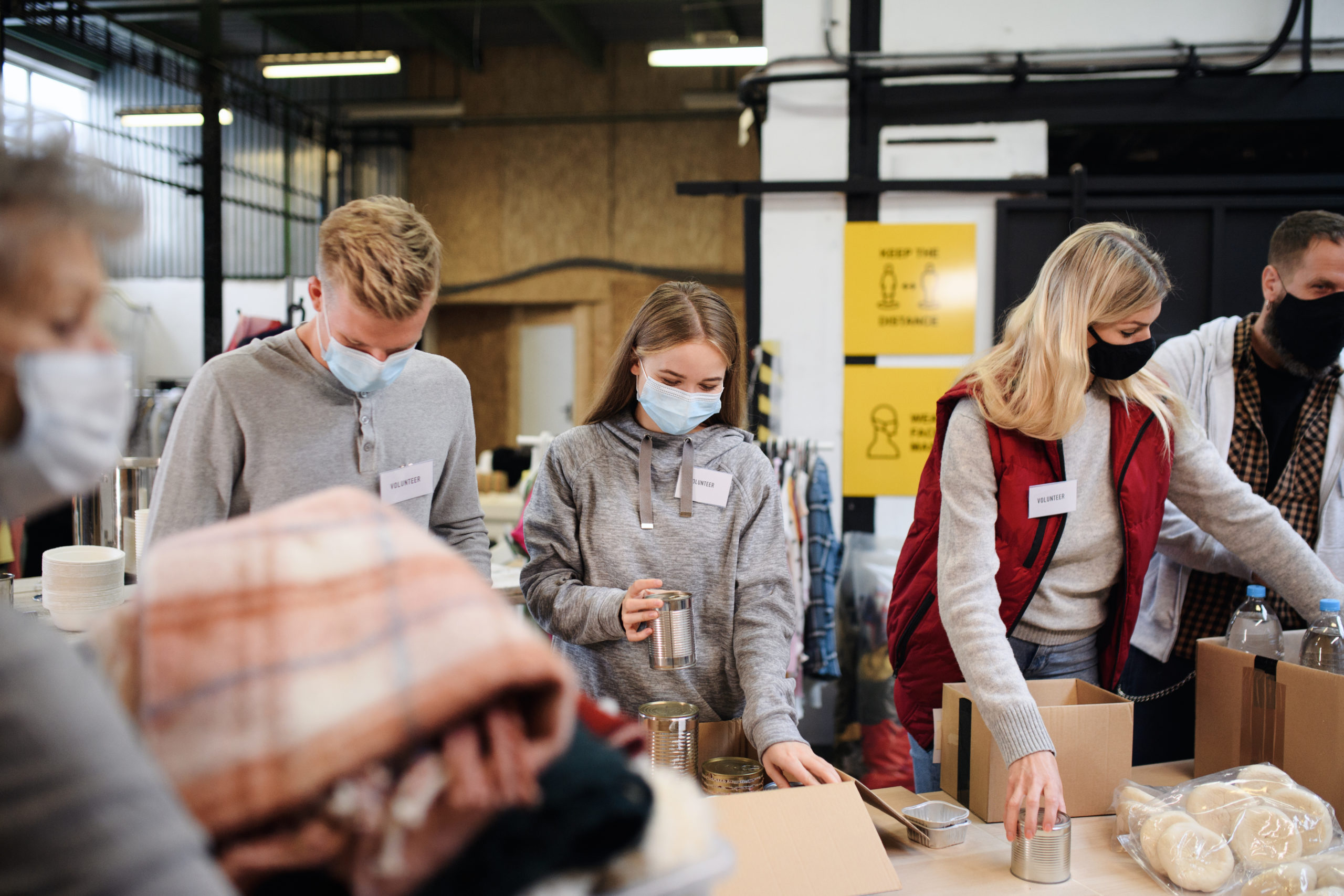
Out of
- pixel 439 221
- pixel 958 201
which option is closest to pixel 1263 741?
pixel 958 201

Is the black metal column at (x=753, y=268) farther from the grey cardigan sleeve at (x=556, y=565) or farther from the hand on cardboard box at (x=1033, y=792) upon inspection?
the hand on cardboard box at (x=1033, y=792)

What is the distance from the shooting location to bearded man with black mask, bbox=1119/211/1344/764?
2.05 meters

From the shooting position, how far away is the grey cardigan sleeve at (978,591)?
4.50 feet

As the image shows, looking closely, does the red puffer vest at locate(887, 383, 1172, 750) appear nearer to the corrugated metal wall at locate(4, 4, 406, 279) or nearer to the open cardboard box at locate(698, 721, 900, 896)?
the open cardboard box at locate(698, 721, 900, 896)

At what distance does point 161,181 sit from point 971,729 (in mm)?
9246

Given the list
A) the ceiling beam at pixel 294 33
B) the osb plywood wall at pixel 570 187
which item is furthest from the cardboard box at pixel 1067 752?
the ceiling beam at pixel 294 33

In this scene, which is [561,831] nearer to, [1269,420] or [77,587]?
[77,587]

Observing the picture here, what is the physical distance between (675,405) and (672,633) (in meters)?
0.48

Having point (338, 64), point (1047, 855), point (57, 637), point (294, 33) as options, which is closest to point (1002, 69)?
point (1047, 855)

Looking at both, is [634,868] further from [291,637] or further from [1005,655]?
[1005,655]

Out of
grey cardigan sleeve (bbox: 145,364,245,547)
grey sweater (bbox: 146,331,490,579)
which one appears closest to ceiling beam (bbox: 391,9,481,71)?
grey sweater (bbox: 146,331,490,579)

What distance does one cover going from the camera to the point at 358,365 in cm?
145

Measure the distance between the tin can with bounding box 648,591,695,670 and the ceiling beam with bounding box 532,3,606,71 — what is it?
24.8 ft

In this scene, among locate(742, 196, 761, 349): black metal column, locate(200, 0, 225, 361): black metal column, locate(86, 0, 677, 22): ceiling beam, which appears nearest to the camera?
locate(742, 196, 761, 349): black metal column
